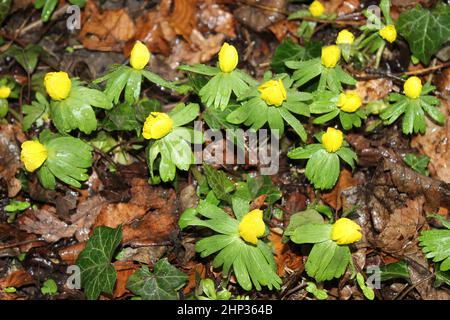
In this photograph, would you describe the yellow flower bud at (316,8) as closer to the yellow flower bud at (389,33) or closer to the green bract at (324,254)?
the yellow flower bud at (389,33)

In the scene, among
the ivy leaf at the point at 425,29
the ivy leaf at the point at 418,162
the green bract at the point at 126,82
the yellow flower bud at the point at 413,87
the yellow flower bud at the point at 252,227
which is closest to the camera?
the yellow flower bud at the point at 252,227

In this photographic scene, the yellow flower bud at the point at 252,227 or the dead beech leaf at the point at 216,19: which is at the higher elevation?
the dead beech leaf at the point at 216,19

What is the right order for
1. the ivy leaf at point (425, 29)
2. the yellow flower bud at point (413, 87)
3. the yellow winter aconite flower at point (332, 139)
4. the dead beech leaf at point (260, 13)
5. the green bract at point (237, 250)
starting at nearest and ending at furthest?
the green bract at point (237, 250) < the yellow winter aconite flower at point (332, 139) < the yellow flower bud at point (413, 87) < the ivy leaf at point (425, 29) < the dead beech leaf at point (260, 13)

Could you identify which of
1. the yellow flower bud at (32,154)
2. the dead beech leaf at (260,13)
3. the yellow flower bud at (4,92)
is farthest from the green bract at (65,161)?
the dead beech leaf at (260,13)

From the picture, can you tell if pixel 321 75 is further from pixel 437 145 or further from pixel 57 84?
pixel 57 84

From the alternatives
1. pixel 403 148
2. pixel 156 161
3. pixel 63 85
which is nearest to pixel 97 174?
pixel 156 161
